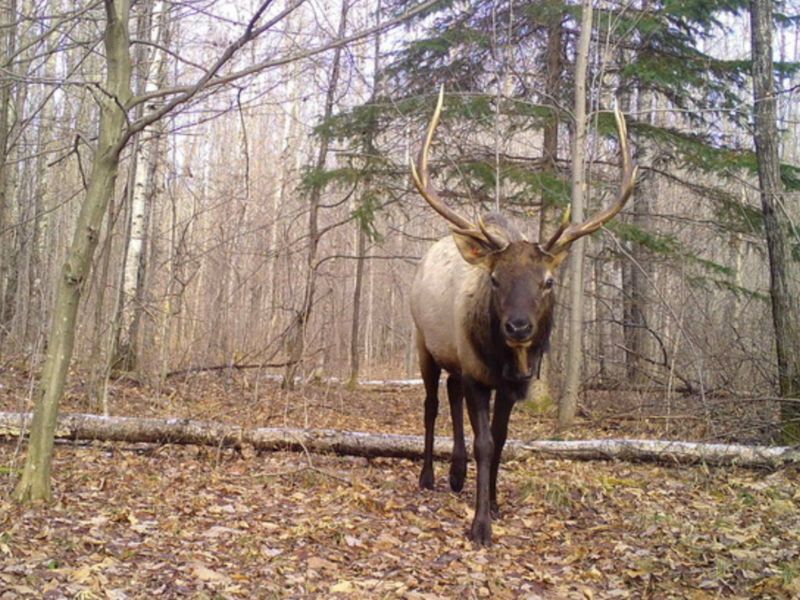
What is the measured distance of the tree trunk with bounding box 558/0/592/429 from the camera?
9.70m

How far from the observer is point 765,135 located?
8523 mm

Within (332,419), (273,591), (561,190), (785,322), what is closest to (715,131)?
(561,190)

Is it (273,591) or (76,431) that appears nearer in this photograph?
(273,591)

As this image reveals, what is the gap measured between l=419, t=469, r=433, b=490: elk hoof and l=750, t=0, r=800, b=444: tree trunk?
143 inches

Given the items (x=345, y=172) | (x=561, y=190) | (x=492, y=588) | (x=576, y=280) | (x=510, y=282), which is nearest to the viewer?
(x=492, y=588)

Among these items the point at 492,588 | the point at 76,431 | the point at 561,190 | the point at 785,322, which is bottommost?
the point at 492,588

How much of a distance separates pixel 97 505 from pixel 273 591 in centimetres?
196

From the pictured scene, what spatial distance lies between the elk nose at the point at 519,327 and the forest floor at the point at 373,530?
4.92 feet

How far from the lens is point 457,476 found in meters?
6.65

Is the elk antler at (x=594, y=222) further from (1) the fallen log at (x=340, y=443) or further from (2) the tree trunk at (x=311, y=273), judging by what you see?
(2) the tree trunk at (x=311, y=273)

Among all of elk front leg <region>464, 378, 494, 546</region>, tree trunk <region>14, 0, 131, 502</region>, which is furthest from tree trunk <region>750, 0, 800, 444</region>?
tree trunk <region>14, 0, 131, 502</region>

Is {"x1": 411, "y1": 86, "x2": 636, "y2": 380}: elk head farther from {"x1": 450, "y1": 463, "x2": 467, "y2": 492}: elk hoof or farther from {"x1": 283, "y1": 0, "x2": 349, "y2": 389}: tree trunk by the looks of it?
{"x1": 283, "y1": 0, "x2": 349, "y2": 389}: tree trunk

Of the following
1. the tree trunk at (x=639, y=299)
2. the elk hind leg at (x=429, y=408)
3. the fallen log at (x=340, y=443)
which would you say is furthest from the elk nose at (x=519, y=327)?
the tree trunk at (x=639, y=299)

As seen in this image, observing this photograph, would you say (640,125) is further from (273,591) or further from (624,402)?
(273,591)
